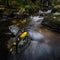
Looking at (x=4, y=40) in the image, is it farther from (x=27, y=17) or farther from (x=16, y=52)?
(x=27, y=17)

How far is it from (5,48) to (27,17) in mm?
8485

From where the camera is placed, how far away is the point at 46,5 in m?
23.5

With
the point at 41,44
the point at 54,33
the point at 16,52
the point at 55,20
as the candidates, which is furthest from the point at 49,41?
the point at 55,20

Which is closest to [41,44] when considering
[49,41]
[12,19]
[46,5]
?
[49,41]

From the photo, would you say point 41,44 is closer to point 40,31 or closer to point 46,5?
point 40,31

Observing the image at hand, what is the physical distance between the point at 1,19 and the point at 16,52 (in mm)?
7690

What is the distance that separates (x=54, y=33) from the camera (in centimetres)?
1214

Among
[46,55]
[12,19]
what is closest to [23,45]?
[46,55]

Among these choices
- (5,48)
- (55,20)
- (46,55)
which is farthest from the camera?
(55,20)

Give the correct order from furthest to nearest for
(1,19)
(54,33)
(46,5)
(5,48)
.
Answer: (46,5), (1,19), (54,33), (5,48)

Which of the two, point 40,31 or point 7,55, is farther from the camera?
point 40,31

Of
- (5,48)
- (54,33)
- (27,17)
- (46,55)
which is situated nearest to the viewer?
(46,55)

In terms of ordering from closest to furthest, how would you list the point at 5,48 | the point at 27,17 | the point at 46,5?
the point at 5,48, the point at 27,17, the point at 46,5

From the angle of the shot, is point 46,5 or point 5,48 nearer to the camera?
point 5,48
